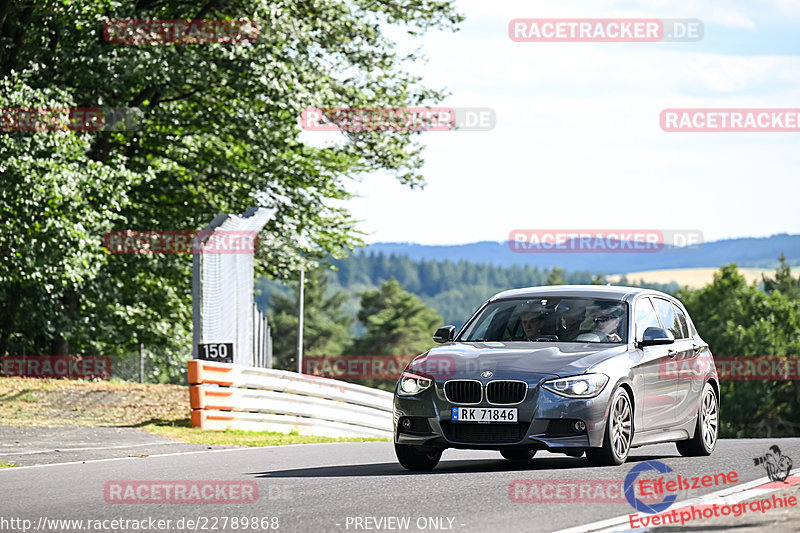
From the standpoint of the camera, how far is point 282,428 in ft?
60.1

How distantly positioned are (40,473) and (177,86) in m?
16.2

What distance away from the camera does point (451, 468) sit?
1067cm

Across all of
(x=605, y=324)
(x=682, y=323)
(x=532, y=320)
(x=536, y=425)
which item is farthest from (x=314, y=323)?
(x=536, y=425)

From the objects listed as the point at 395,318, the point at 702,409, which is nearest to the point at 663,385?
the point at 702,409

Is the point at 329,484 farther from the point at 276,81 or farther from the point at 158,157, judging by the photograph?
the point at 158,157

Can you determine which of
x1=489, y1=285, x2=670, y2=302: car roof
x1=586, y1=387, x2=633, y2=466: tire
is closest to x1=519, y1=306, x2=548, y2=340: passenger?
x1=489, y1=285, x2=670, y2=302: car roof

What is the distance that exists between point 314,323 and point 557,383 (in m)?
120

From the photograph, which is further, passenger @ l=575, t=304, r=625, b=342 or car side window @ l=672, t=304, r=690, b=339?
car side window @ l=672, t=304, r=690, b=339

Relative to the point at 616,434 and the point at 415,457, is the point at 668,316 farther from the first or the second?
Result: the point at 415,457

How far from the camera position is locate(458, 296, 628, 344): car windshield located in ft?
35.3

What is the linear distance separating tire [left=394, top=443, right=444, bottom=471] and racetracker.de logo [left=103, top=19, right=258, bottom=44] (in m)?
15.3

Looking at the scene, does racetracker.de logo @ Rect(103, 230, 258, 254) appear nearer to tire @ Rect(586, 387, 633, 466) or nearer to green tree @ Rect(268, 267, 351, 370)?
tire @ Rect(586, 387, 633, 466)

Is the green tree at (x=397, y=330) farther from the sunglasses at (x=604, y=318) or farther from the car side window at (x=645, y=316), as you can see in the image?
the sunglasses at (x=604, y=318)

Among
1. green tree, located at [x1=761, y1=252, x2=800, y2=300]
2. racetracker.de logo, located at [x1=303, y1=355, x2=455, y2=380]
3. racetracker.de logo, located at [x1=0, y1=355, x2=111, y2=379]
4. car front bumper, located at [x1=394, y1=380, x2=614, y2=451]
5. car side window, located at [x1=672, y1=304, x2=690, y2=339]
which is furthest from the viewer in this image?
green tree, located at [x1=761, y1=252, x2=800, y2=300]
